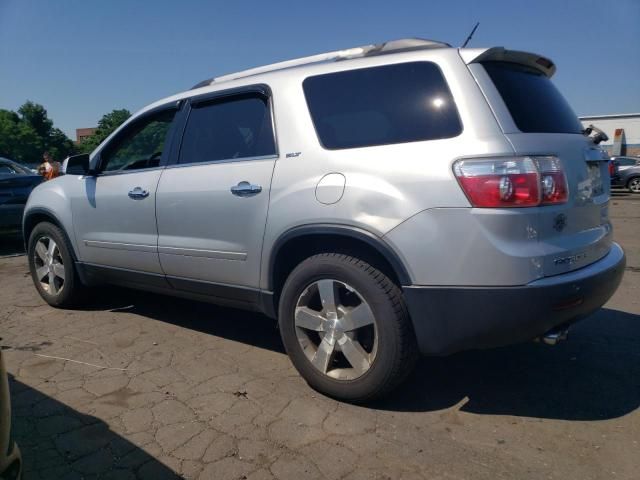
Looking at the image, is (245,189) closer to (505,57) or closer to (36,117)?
(505,57)

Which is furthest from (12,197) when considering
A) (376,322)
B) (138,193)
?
(376,322)

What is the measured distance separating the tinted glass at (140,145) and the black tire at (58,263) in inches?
33.5

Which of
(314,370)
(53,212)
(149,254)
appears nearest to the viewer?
(314,370)

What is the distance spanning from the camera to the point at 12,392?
3020 mm

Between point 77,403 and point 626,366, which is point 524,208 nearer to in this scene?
point 626,366

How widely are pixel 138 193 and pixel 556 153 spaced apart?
2.83 meters

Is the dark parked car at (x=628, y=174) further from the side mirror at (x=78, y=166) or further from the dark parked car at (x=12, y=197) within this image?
the side mirror at (x=78, y=166)

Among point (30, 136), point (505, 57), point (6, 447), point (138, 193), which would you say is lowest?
point (6, 447)

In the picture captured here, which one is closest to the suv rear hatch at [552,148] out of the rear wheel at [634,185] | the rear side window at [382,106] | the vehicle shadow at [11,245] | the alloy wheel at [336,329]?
the rear side window at [382,106]

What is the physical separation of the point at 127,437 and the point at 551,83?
311 centimetres

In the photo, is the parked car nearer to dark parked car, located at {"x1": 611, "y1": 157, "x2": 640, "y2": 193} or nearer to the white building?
dark parked car, located at {"x1": 611, "y1": 157, "x2": 640, "y2": 193}

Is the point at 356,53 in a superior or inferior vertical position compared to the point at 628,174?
superior

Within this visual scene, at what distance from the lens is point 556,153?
242 centimetres

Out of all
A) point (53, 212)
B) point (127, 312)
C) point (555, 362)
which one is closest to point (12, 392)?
point (127, 312)
